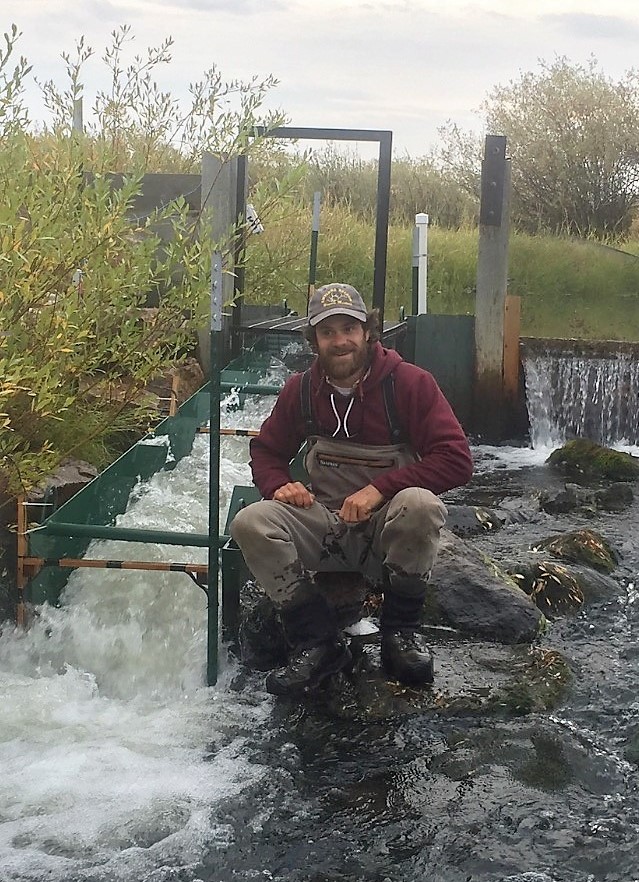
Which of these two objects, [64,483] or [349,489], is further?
[64,483]

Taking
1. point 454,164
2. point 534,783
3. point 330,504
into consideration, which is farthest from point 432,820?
point 454,164

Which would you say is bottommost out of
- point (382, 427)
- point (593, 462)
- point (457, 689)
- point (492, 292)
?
point (457, 689)

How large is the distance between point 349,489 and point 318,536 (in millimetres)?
249

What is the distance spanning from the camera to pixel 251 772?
12.5 feet

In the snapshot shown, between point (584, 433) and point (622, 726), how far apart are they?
6.79 metres

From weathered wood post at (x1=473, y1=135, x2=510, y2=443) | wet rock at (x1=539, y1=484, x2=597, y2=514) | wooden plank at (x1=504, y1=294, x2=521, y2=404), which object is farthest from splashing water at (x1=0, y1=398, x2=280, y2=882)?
wooden plank at (x1=504, y1=294, x2=521, y2=404)

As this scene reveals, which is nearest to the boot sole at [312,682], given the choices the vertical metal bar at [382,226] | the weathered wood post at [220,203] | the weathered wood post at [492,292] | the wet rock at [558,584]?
the wet rock at [558,584]

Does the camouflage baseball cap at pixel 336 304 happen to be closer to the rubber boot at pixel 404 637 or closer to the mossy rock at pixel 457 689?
the rubber boot at pixel 404 637

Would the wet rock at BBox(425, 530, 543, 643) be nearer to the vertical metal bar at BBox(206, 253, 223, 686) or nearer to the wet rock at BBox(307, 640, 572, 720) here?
the wet rock at BBox(307, 640, 572, 720)

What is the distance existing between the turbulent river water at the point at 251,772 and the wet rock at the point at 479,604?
244 millimetres

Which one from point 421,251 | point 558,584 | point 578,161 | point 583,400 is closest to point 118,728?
point 558,584

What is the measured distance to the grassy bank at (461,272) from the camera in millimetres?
13461

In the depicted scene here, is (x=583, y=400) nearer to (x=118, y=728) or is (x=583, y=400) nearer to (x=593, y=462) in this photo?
(x=593, y=462)

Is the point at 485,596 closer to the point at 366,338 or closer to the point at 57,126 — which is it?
the point at 366,338
